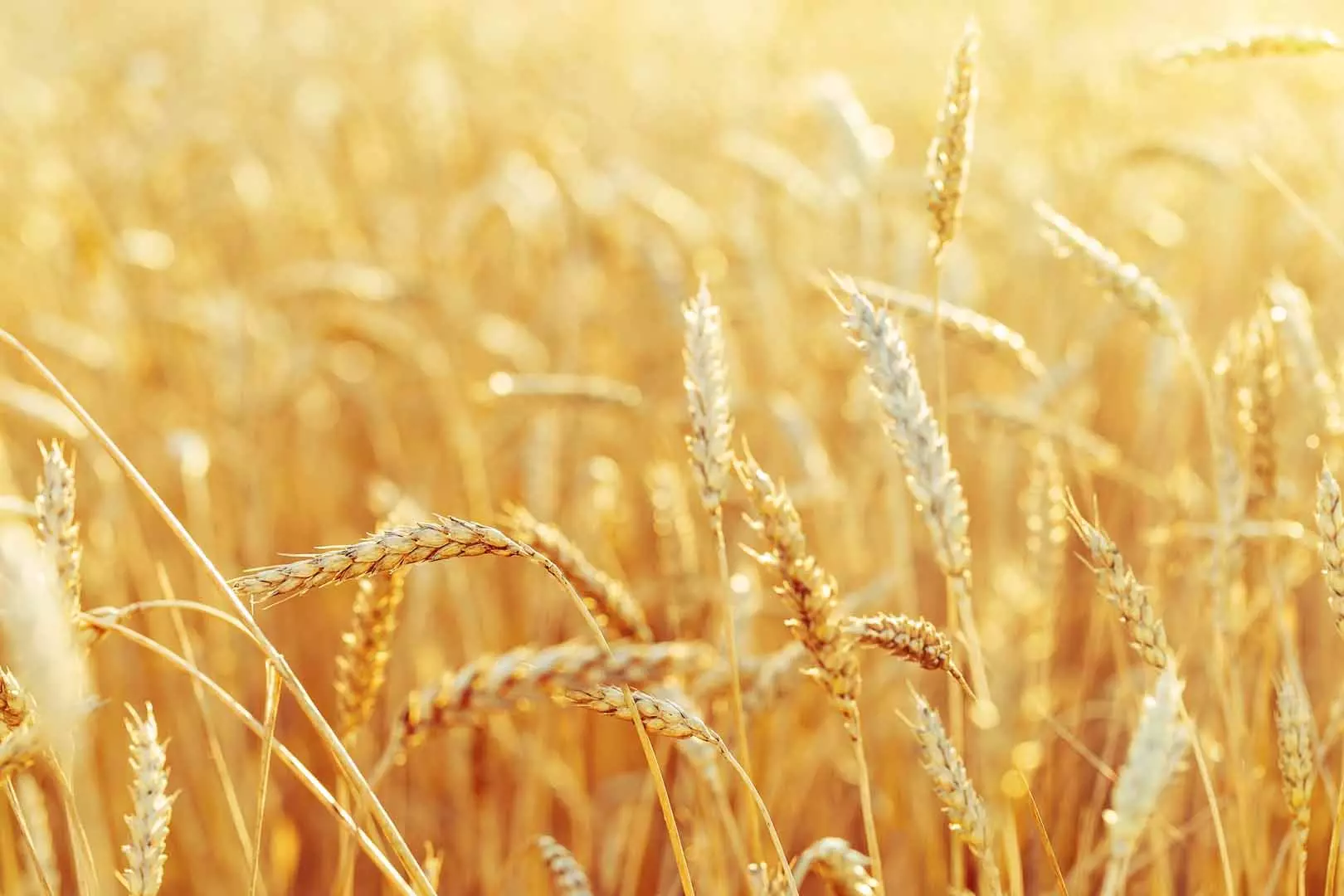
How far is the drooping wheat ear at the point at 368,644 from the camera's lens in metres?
0.99

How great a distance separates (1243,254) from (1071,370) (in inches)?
62.5

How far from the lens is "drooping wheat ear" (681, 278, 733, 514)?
0.84 m

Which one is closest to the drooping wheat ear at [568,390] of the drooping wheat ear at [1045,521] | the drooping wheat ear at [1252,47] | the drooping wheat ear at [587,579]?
the drooping wheat ear at [587,579]

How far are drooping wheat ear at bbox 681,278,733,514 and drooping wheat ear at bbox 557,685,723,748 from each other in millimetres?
144

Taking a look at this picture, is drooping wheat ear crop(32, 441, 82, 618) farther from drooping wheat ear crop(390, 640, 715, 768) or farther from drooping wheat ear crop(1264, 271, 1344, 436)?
drooping wheat ear crop(1264, 271, 1344, 436)

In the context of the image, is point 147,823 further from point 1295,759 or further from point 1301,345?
point 1301,345

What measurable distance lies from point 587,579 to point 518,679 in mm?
206

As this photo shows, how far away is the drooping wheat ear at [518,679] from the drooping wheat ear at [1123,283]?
0.52 meters

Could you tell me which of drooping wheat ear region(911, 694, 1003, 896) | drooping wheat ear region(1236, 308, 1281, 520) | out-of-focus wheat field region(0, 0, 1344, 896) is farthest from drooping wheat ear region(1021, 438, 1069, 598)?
drooping wheat ear region(911, 694, 1003, 896)

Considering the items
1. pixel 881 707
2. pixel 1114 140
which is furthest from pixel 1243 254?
pixel 881 707

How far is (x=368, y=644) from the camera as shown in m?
0.99

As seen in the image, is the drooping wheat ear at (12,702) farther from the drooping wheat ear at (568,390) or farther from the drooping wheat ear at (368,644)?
the drooping wheat ear at (568,390)

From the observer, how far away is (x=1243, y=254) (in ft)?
10.2

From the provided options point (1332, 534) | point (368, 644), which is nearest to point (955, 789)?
point (1332, 534)
